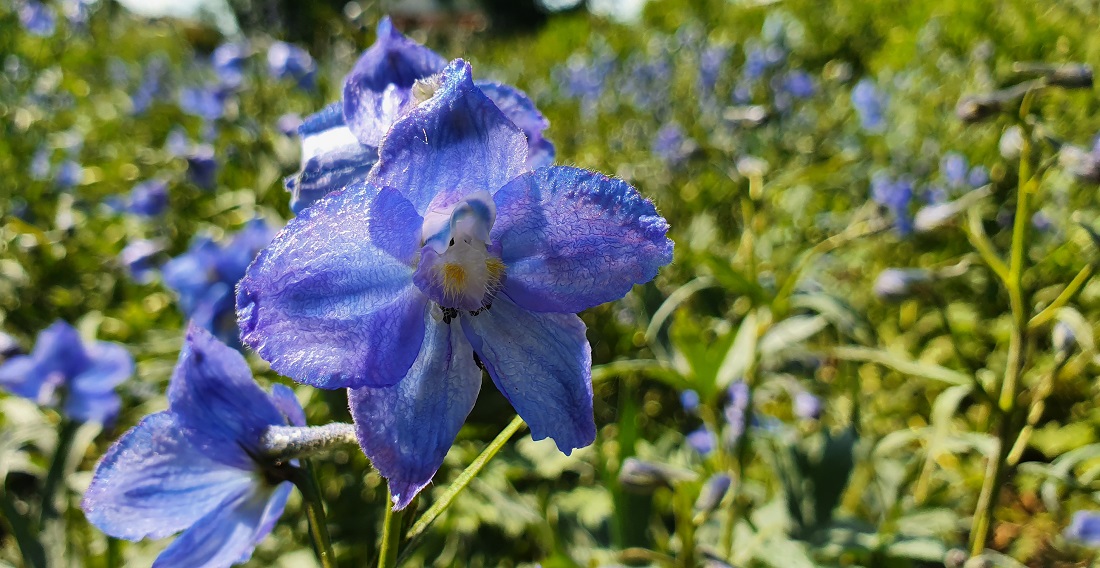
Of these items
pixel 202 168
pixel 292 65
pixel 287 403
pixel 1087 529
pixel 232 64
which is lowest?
pixel 202 168

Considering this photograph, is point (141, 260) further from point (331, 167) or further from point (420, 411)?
point (420, 411)

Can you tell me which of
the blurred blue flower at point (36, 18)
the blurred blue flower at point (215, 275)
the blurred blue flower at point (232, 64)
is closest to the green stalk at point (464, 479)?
the blurred blue flower at point (215, 275)

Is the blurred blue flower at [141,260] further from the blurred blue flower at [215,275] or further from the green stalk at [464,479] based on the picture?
the green stalk at [464,479]

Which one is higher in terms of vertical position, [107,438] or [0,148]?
[0,148]

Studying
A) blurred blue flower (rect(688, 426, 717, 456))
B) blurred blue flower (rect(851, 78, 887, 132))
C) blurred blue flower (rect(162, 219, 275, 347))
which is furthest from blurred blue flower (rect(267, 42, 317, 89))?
blurred blue flower (rect(851, 78, 887, 132))

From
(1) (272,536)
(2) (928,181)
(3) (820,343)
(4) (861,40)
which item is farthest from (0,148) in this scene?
(4) (861,40)

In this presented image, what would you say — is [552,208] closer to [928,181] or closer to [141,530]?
[141,530]

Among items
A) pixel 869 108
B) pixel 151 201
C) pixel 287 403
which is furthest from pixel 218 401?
pixel 869 108
